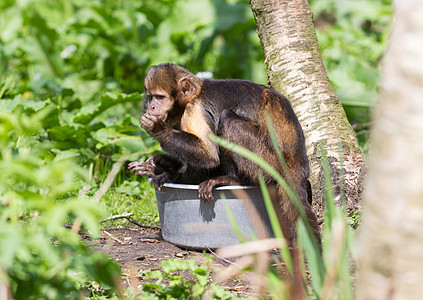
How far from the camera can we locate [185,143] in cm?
367

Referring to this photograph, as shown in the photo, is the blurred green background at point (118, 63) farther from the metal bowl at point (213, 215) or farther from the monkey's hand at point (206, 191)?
the monkey's hand at point (206, 191)

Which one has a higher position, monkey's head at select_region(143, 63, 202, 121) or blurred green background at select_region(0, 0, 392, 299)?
monkey's head at select_region(143, 63, 202, 121)

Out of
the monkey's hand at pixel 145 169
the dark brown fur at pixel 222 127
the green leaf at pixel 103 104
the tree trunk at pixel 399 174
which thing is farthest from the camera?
the green leaf at pixel 103 104

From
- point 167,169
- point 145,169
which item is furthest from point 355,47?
point 145,169

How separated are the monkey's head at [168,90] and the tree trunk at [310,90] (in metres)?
0.74

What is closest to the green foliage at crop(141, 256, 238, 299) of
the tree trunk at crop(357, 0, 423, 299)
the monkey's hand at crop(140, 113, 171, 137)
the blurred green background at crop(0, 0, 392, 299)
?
the blurred green background at crop(0, 0, 392, 299)

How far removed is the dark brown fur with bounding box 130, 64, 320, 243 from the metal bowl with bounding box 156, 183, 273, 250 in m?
0.10

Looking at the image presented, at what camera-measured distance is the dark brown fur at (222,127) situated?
11.9 ft

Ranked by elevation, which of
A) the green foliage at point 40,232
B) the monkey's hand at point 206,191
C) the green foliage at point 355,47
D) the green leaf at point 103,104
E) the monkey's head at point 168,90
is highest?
the green foliage at point 40,232

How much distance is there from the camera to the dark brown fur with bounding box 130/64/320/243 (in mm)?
3633

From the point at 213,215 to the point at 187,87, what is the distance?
0.95 meters

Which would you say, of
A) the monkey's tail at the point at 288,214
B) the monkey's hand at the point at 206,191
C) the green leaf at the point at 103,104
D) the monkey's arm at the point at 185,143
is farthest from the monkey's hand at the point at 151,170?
the green leaf at the point at 103,104

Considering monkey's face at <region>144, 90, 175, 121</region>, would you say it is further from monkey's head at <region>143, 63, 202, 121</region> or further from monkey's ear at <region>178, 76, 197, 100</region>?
monkey's ear at <region>178, 76, 197, 100</region>

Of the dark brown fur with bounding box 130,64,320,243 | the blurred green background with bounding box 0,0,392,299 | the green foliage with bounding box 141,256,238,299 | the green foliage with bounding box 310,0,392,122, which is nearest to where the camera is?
the green foliage with bounding box 141,256,238,299
